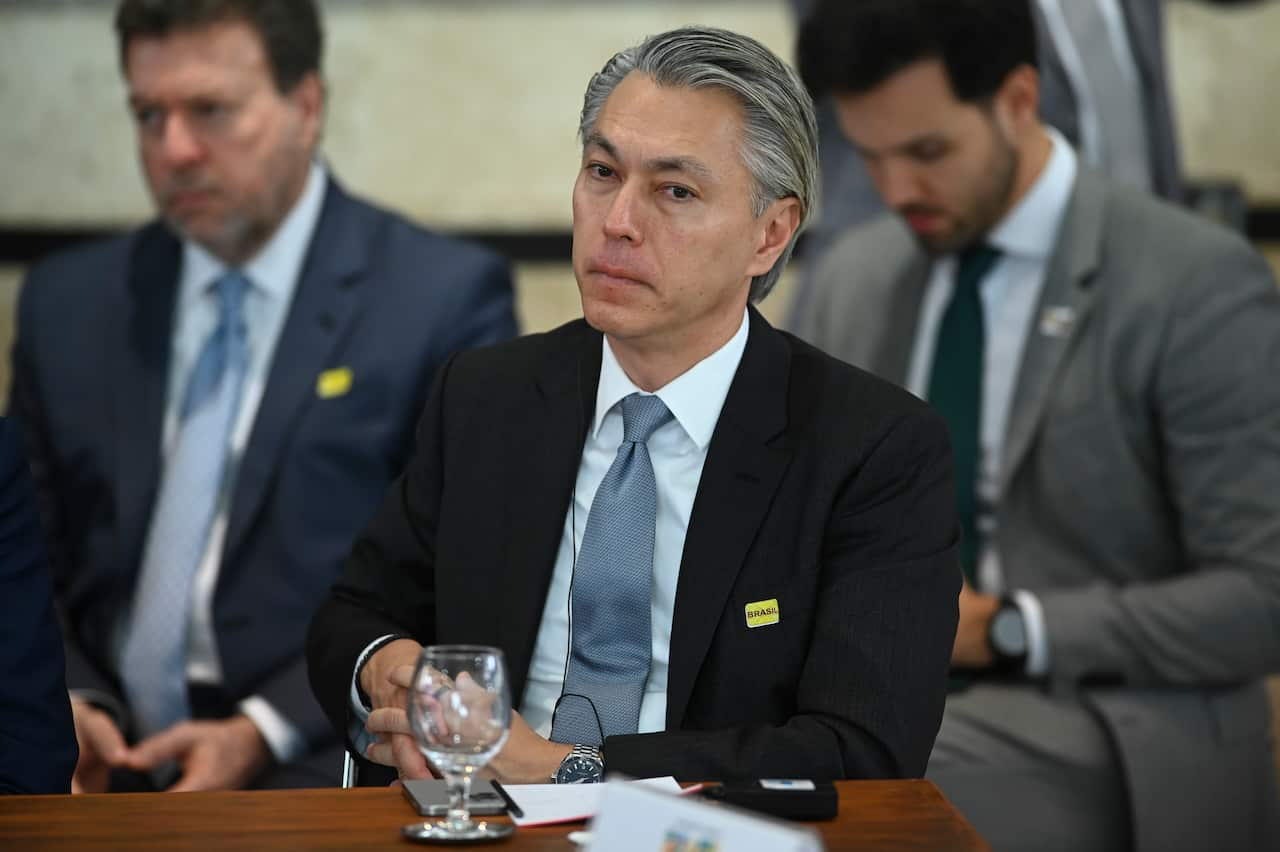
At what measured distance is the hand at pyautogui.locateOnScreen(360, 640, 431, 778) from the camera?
1.88m

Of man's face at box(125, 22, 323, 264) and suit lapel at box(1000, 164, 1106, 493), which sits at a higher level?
man's face at box(125, 22, 323, 264)

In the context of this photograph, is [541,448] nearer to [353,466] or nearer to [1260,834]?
[353,466]

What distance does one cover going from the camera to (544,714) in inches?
80.8

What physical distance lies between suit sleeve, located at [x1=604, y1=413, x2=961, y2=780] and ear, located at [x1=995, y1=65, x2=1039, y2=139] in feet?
3.89

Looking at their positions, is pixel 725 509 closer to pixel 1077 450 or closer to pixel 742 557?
pixel 742 557

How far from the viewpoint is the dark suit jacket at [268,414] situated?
2924 mm

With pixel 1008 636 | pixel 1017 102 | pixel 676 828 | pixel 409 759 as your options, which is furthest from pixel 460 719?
pixel 1017 102

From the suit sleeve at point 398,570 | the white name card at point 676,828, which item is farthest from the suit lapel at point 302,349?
the white name card at point 676,828

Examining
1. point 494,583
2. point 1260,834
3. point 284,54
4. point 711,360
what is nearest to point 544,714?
point 494,583

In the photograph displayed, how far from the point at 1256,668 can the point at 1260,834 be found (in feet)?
0.92

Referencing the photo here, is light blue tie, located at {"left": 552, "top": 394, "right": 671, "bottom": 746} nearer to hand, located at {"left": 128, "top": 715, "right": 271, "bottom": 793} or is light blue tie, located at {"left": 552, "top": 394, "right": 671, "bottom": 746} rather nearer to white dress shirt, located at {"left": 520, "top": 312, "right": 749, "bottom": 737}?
white dress shirt, located at {"left": 520, "top": 312, "right": 749, "bottom": 737}

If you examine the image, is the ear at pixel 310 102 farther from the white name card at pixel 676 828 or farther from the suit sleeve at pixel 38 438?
the white name card at pixel 676 828

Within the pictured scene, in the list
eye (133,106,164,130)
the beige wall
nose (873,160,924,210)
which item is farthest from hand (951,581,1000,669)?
the beige wall

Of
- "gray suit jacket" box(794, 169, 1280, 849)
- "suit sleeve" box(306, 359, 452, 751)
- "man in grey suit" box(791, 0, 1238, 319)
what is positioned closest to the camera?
"suit sleeve" box(306, 359, 452, 751)
